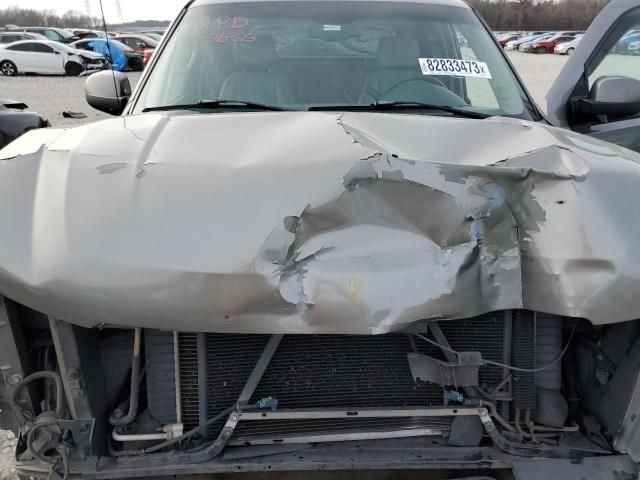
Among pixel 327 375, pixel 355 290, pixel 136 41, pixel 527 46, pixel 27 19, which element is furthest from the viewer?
pixel 27 19

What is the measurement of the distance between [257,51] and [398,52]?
0.68m

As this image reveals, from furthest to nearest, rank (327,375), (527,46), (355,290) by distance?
(527,46), (327,375), (355,290)

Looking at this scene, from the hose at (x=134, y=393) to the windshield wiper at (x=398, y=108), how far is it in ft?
4.05

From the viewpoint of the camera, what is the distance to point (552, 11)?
5325 cm

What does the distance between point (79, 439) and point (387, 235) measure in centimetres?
110

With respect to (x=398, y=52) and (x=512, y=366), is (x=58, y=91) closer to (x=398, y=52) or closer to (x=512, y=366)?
(x=398, y=52)

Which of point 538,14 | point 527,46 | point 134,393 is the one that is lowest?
point 538,14

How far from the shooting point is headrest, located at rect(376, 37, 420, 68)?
2.86 m

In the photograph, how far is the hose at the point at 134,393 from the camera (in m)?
1.86

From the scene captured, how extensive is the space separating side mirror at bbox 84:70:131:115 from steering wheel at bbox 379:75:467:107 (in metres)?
1.40

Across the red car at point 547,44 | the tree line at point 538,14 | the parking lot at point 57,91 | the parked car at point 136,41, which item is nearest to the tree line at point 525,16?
the tree line at point 538,14

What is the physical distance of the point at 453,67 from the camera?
9.05 feet

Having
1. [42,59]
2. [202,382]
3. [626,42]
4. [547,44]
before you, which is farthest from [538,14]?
[202,382]

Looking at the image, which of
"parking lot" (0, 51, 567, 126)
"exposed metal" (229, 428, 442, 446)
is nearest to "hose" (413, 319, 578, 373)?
"exposed metal" (229, 428, 442, 446)
